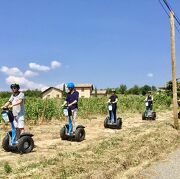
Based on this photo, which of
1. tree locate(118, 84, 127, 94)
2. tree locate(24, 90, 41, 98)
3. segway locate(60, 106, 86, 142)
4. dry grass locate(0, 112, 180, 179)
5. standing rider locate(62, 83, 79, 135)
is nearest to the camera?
dry grass locate(0, 112, 180, 179)

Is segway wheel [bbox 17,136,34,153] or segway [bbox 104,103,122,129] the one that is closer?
segway wheel [bbox 17,136,34,153]

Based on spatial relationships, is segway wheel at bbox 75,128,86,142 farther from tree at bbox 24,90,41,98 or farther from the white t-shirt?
tree at bbox 24,90,41,98

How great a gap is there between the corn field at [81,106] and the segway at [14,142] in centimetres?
1210

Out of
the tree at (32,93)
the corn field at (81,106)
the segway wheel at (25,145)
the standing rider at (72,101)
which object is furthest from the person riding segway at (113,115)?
the tree at (32,93)

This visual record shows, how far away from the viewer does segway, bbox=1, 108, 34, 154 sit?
35.9 ft

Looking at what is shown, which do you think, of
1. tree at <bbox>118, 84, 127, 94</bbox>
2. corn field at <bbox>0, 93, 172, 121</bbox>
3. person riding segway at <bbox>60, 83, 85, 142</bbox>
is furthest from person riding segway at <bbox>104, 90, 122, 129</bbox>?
tree at <bbox>118, 84, 127, 94</bbox>

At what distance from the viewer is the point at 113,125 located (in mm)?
18797

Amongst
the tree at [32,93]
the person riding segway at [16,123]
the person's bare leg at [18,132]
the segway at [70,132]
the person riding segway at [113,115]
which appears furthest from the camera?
the tree at [32,93]

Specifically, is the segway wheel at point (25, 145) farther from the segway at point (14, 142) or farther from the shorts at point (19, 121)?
the shorts at point (19, 121)

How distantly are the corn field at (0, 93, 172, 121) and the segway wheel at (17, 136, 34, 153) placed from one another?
39.8 ft

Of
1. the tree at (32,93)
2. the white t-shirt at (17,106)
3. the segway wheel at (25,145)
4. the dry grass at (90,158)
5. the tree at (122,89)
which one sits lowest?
the dry grass at (90,158)

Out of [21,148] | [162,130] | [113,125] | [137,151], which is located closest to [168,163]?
[137,151]

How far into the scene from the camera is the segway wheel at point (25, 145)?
1095 centimetres

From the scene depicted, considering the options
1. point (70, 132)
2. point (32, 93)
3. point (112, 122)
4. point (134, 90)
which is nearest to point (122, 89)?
point (134, 90)
